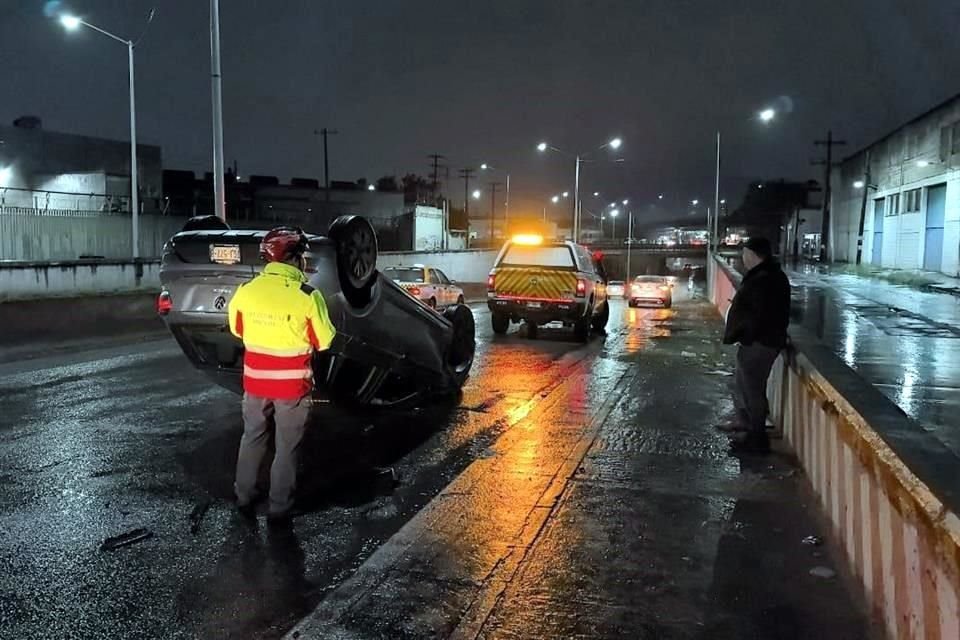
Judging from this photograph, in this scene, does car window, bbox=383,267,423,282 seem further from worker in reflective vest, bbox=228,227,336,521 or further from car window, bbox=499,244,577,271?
worker in reflective vest, bbox=228,227,336,521

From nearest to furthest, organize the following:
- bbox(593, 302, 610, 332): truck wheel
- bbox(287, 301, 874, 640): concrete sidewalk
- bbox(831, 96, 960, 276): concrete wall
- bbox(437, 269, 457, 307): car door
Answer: bbox(287, 301, 874, 640): concrete sidewalk
bbox(593, 302, 610, 332): truck wheel
bbox(437, 269, 457, 307): car door
bbox(831, 96, 960, 276): concrete wall

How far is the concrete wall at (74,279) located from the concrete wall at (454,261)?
39.8ft

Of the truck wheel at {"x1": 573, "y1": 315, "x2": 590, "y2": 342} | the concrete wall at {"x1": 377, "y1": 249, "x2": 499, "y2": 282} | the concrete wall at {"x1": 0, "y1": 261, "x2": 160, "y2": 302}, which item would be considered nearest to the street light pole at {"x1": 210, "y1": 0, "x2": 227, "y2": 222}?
the concrete wall at {"x1": 0, "y1": 261, "x2": 160, "y2": 302}

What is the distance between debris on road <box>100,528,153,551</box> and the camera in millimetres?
4992

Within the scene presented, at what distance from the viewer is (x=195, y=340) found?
277 inches

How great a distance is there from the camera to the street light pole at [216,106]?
16.5 m

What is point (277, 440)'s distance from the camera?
5.42 meters

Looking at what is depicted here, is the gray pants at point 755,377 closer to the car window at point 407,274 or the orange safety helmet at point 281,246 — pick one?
the orange safety helmet at point 281,246

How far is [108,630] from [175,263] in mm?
3649

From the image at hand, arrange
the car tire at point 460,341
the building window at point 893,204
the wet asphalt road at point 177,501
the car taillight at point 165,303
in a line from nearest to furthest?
1. the wet asphalt road at point 177,501
2. the car taillight at point 165,303
3. the car tire at point 460,341
4. the building window at point 893,204

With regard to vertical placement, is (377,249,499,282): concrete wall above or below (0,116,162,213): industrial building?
below

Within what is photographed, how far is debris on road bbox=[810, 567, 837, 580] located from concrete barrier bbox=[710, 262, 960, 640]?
4.4 inches

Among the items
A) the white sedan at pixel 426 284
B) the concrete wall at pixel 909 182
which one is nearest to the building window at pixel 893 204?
the concrete wall at pixel 909 182

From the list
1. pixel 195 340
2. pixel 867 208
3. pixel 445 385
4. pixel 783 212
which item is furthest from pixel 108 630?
pixel 783 212
